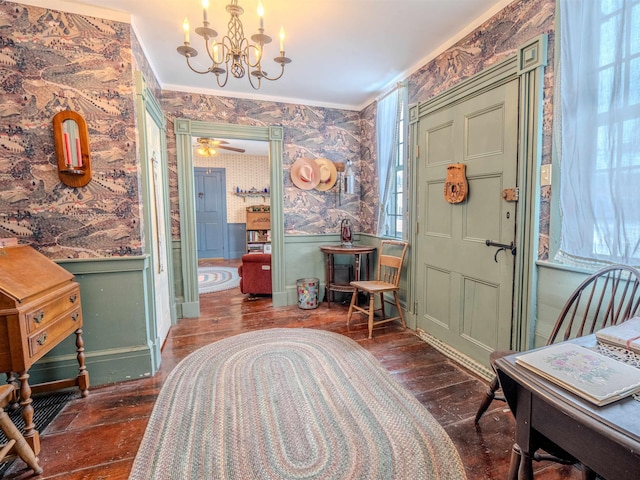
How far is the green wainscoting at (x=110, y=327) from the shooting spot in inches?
87.2

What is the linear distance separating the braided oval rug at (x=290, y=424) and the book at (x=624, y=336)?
897 mm

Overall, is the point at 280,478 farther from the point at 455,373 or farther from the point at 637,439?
the point at 455,373

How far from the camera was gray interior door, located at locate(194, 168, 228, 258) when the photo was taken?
24.7ft

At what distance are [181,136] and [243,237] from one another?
4520 mm

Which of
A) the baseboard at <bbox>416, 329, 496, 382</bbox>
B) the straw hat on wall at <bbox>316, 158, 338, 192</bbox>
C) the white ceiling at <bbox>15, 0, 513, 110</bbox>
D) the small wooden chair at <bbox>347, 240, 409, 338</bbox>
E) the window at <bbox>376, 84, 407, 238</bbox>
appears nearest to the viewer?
the white ceiling at <bbox>15, 0, 513, 110</bbox>

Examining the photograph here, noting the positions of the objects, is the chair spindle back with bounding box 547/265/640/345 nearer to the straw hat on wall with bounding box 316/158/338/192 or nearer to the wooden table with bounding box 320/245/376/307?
the wooden table with bounding box 320/245/376/307

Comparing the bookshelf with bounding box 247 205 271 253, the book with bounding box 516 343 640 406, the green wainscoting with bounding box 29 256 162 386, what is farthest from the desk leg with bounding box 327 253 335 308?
the bookshelf with bounding box 247 205 271 253

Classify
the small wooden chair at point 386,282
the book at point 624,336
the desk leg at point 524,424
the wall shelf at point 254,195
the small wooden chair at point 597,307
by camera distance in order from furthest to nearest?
the wall shelf at point 254,195 → the small wooden chair at point 386,282 → the small wooden chair at point 597,307 → the book at point 624,336 → the desk leg at point 524,424

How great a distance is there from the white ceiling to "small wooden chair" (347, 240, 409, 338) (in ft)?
5.79

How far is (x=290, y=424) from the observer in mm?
1804

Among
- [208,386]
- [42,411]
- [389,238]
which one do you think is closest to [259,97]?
[389,238]

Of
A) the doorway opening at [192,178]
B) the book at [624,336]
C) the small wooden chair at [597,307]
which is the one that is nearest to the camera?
the book at [624,336]

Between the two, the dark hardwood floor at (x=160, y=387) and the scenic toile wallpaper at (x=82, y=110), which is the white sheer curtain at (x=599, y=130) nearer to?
the scenic toile wallpaper at (x=82, y=110)

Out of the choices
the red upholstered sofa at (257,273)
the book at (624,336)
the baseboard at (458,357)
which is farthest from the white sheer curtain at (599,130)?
the red upholstered sofa at (257,273)
